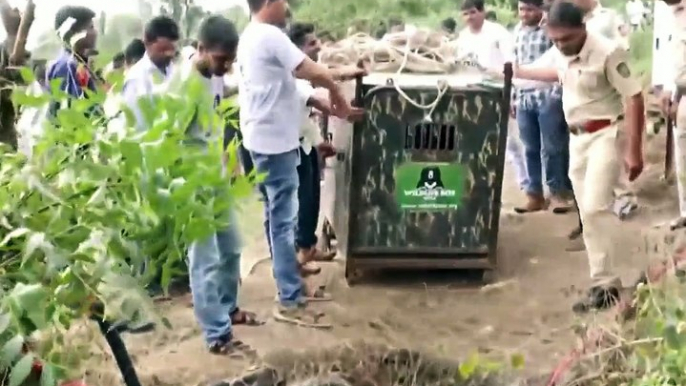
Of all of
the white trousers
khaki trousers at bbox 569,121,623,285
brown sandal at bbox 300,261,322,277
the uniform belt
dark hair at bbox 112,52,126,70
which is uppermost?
dark hair at bbox 112,52,126,70

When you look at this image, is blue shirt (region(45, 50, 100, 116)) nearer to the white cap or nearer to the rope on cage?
the white cap

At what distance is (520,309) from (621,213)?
0.80m

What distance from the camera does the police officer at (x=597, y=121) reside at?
107 inches

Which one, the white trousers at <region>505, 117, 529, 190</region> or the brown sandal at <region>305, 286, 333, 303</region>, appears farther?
the white trousers at <region>505, 117, 529, 190</region>

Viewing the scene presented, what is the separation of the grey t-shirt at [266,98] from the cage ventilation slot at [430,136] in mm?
349

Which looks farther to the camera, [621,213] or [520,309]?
[621,213]

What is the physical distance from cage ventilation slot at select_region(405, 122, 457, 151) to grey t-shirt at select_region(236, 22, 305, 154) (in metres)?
0.35

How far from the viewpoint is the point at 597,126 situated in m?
2.79

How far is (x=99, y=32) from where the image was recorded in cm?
235

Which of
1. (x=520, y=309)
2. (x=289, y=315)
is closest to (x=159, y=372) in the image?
(x=289, y=315)

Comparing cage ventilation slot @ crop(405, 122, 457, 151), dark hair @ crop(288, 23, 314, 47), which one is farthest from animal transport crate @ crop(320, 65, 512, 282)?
dark hair @ crop(288, 23, 314, 47)

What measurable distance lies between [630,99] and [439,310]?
2.75 feet

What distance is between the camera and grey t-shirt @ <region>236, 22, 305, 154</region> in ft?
8.41

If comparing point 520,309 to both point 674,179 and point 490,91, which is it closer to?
point 490,91
